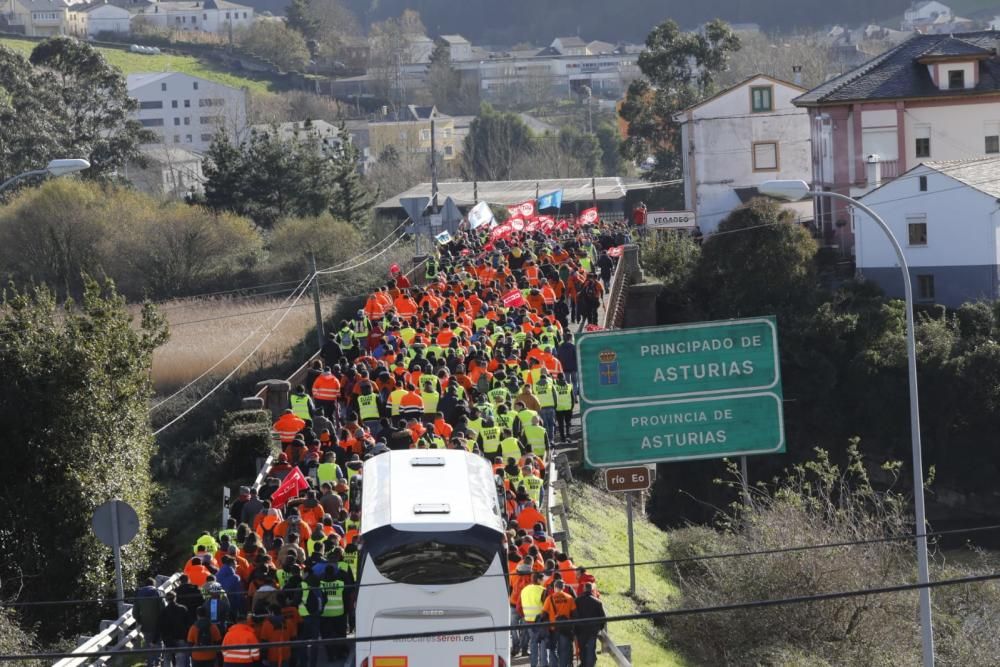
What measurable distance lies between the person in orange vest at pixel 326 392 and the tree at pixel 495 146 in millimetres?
89512

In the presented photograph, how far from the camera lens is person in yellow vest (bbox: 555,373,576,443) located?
26797 mm

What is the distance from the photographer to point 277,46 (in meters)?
176

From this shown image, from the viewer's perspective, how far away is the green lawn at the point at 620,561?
21.9 meters

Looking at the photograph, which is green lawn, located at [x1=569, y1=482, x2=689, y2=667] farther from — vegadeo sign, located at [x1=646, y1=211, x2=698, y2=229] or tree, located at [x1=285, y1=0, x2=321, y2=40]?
tree, located at [x1=285, y1=0, x2=321, y2=40]

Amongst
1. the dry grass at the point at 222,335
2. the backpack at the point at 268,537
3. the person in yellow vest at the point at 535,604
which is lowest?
the dry grass at the point at 222,335

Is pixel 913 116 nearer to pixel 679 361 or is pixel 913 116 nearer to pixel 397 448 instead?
pixel 679 361

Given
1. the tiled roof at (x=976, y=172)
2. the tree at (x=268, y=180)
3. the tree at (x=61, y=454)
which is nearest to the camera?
the tree at (x=61, y=454)

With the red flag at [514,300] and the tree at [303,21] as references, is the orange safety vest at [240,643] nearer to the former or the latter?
the red flag at [514,300]

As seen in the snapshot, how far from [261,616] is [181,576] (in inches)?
58.7

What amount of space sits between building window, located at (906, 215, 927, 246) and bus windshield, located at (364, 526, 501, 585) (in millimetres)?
36588

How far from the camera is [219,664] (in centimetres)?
1655

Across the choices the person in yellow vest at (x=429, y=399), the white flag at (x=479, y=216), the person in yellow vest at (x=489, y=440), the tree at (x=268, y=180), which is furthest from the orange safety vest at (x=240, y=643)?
the tree at (x=268, y=180)

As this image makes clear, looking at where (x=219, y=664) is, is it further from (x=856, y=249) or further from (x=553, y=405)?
(x=856, y=249)

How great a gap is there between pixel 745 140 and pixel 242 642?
183 ft
